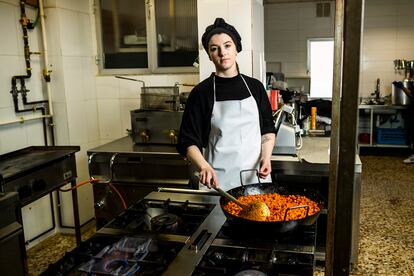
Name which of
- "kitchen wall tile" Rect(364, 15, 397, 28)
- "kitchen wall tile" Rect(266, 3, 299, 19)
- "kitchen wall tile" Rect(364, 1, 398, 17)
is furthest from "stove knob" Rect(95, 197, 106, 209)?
"kitchen wall tile" Rect(364, 1, 398, 17)

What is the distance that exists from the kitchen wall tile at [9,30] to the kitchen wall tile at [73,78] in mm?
399

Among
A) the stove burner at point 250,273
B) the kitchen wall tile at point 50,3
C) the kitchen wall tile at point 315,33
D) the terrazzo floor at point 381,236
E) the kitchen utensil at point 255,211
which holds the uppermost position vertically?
the kitchen wall tile at point 315,33

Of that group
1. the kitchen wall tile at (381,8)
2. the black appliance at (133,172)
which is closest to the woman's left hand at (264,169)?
the black appliance at (133,172)

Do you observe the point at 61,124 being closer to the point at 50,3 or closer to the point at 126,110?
the point at 126,110

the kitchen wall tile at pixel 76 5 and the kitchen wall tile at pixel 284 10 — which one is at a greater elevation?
the kitchen wall tile at pixel 284 10

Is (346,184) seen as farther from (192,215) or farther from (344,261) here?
(192,215)

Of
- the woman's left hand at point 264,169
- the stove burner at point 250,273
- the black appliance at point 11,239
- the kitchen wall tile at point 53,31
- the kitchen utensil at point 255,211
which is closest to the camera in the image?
the stove burner at point 250,273

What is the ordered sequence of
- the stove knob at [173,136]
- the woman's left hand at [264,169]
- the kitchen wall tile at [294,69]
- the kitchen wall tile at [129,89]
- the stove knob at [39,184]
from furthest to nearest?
the kitchen wall tile at [294,69] < the kitchen wall tile at [129,89] < the stove knob at [173,136] < the stove knob at [39,184] < the woman's left hand at [264,169]

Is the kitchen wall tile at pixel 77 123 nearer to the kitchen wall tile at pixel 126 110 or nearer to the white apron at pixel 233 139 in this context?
the kitchen wall tile at pixel 126 110

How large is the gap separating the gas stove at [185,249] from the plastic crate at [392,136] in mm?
5698

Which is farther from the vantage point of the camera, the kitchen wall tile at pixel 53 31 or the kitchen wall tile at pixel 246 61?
the kitchen wall tile at pixel 53 31

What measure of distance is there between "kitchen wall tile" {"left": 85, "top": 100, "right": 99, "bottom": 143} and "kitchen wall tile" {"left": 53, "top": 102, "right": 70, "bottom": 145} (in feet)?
0.88

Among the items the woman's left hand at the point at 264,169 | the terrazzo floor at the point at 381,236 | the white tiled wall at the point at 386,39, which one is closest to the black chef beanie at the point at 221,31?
the woman's left hand at the point at 264,169

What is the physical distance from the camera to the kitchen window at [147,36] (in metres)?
3.51
